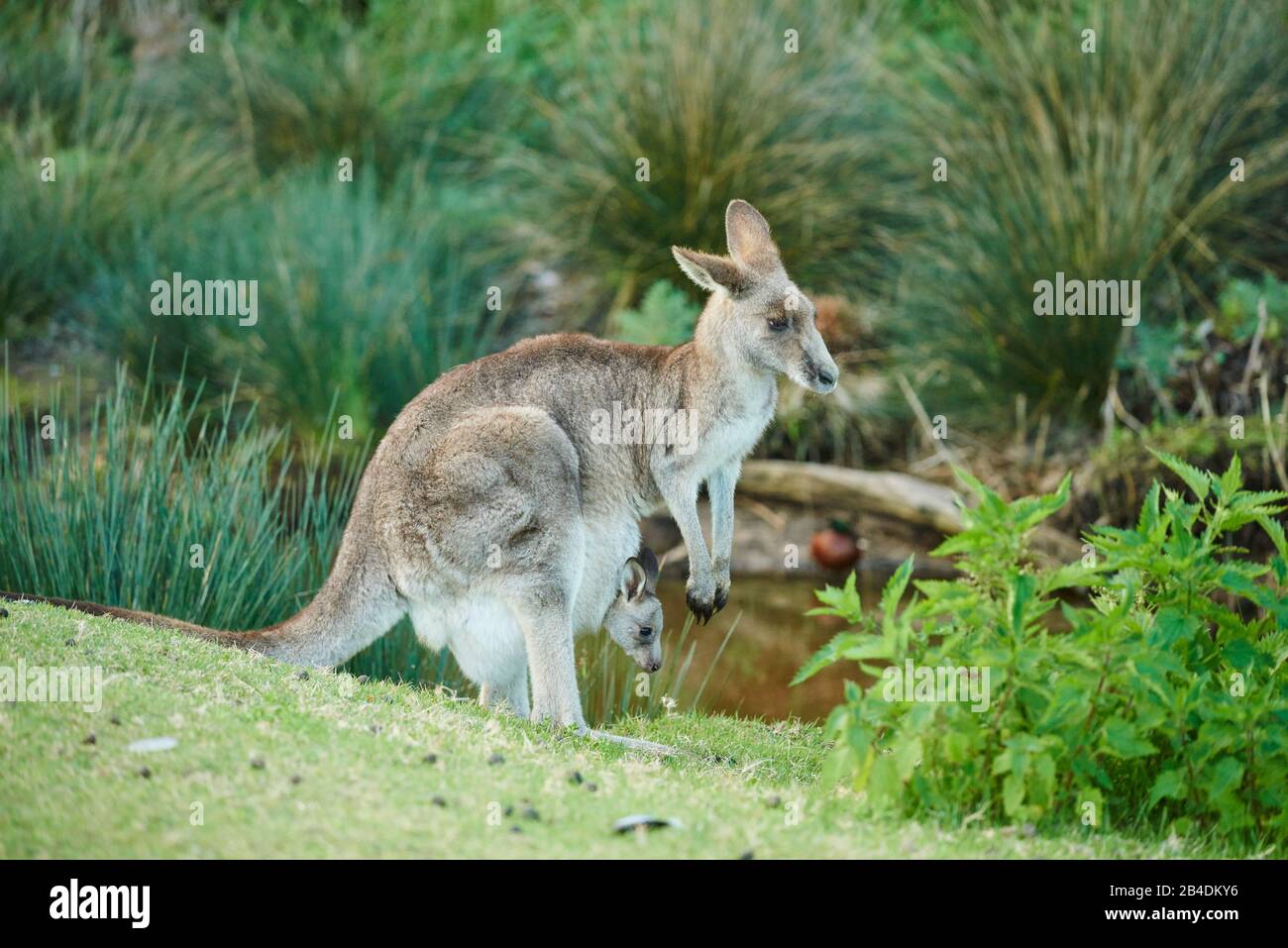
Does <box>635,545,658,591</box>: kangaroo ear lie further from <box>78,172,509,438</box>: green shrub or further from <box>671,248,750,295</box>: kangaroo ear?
<box>78,172,509,438</box>: green shrub

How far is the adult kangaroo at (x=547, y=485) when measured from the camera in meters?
5.11

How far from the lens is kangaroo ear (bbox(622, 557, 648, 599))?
5.86m

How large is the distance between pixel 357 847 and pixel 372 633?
1804 mm

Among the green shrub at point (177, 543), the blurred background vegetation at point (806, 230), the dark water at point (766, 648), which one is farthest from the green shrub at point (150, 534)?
the blurred background vegetation at point (806, 230)

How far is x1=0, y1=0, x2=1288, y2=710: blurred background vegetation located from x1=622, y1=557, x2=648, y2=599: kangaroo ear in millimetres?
3492

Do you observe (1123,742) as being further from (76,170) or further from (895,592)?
(76,170)

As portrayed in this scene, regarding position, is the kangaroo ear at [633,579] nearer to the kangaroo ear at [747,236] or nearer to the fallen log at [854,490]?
the kangaroo ear at [747,236]

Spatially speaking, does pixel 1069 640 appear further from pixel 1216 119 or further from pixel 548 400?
pixel 1216 119

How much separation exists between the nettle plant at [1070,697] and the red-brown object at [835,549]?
4953 mm

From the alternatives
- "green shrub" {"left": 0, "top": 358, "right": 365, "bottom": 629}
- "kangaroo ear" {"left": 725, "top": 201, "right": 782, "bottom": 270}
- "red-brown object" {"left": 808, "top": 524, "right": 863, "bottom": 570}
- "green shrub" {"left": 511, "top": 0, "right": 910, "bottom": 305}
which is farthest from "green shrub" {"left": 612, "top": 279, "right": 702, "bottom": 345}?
"green shrub" {"left": 0, "top": 358, "right": 365, "bottom": 629}

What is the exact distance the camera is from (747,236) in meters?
5.91

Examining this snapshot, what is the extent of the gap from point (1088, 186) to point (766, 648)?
375 centimetres

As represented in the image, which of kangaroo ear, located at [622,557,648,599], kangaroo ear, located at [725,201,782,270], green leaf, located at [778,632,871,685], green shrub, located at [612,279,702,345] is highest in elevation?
green shrub, located at [612,279,702,345]

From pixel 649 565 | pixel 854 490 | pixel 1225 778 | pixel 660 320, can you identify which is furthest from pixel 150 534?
pixel 854 490
